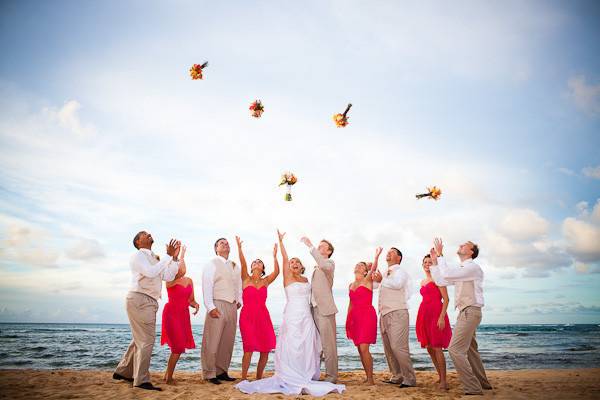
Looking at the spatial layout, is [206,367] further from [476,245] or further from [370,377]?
[476,245]

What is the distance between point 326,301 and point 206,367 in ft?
8.53

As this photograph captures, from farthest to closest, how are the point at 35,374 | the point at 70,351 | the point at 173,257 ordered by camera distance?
1. the point at 70,351
2. the point at 35,374
3. the point at 173,257

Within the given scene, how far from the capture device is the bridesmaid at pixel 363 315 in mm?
7719

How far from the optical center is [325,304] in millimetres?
7742

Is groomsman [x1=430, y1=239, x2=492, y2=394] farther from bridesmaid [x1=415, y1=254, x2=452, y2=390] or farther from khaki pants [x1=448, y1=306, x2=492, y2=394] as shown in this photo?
bridesmaid [x1=415, y1=254, x2=452, y2=390]

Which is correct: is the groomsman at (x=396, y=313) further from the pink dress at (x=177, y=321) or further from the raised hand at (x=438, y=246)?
the pink dress at (x=177, y=321)

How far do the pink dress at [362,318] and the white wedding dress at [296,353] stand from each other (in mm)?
727

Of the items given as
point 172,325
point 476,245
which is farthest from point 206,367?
point 476,245

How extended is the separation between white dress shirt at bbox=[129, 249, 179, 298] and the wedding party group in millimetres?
21

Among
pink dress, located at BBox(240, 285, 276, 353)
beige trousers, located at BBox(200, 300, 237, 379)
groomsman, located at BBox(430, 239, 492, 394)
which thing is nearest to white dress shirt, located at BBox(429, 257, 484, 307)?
groomsman, located at BBox(430, 239, 492, 394)

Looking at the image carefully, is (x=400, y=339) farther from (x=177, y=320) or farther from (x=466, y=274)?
(x=177, y=320)

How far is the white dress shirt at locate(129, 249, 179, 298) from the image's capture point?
21.7ft

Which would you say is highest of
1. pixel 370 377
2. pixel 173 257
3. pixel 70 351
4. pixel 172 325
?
A: pixel 173 257

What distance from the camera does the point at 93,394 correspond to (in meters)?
6.48
